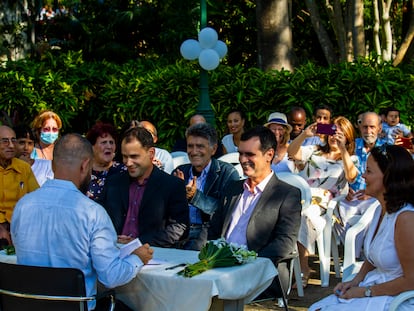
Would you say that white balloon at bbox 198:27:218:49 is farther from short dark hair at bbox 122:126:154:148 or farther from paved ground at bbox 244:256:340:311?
short dark hair at bbox 122:126:154:148

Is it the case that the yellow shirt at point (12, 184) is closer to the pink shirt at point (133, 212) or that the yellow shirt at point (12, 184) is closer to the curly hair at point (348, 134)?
the pink shirt at point (133, 212)

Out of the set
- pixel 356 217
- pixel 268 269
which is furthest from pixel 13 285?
pixel 356 217

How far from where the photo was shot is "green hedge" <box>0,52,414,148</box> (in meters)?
12.0

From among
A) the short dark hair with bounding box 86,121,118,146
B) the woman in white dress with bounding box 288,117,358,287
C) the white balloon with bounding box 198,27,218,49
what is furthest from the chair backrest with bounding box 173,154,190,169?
the white balloon with bounding box 198,27,218,49

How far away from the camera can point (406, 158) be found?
14.3ft

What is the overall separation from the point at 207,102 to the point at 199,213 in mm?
5639

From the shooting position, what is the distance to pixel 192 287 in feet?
13.8

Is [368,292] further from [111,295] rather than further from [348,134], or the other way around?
[348,134]

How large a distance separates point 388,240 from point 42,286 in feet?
6.50

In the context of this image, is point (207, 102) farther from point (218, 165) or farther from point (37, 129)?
point (218, 165)

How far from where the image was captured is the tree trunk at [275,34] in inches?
564

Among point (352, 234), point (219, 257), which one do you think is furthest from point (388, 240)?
point (352, 234)

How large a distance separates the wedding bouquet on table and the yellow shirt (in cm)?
321

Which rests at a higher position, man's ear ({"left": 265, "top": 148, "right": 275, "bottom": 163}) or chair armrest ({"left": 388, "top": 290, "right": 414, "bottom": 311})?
man's ear ({"left": 265, "top": 148, "right": 275, "bottom": 163})
